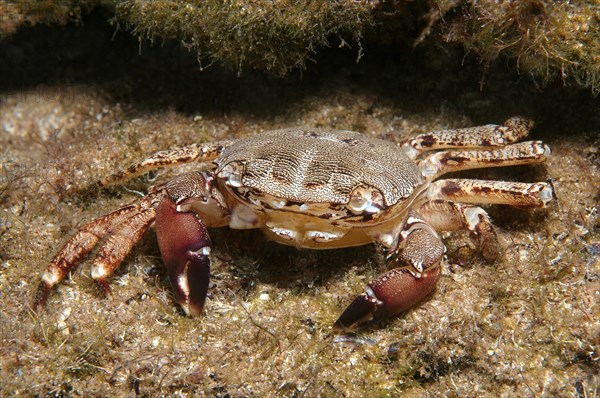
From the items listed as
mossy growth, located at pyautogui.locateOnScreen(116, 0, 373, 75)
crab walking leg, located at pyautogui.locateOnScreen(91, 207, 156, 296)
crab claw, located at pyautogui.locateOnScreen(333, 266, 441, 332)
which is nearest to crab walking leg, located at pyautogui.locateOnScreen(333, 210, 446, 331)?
crab claw, located at pyautogui.locateOnScreen(333, 266, 441, 332)

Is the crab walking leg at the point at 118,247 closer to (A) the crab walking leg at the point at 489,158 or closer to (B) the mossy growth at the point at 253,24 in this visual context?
(B) the mossy growth at the point at 253,24

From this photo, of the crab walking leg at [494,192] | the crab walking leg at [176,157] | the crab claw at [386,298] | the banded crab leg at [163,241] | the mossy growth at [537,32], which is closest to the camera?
the crab claw at [386,298]

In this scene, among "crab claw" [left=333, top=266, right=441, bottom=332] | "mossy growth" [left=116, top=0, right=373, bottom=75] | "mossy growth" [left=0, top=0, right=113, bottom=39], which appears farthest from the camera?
"mossy growth" [left=0, top=0, right=113, bottom=39]

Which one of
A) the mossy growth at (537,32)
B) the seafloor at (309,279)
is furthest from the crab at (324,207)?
the mossy growth at (537,32)

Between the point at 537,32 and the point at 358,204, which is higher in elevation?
the point at 537,32

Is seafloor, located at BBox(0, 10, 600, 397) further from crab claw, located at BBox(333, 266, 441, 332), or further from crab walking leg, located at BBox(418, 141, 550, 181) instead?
crab walking leg, located at BBox(418, 141, 550, 181)

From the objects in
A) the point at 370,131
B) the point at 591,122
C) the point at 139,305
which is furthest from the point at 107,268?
the point at 591,122

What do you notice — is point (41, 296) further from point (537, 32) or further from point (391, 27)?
point (537, 32)

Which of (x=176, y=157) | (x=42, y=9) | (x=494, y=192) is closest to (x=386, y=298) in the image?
(x=494, y=192)
